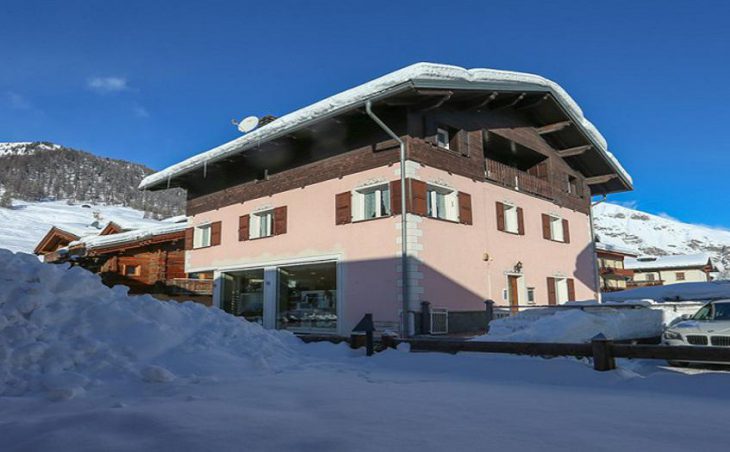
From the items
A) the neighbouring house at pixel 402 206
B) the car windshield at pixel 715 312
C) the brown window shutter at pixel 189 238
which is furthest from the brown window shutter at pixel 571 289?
the brown window shutter at pixel 189 238

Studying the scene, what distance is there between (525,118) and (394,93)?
745 centimetres

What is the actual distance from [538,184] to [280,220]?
9146 mm

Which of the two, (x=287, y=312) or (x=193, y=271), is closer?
(x=287, y=312)

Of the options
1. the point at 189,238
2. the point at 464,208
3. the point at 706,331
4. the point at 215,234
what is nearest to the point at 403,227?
the point at 464,208

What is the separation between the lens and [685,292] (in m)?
13.5

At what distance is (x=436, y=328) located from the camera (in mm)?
12305

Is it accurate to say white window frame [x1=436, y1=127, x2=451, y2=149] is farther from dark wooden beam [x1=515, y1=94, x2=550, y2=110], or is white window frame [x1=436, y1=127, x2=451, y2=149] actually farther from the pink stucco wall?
dark wooden beam [x1=515, y1=94, x2=550, y2=110]

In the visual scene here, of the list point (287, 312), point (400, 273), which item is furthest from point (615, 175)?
point (287, 312)

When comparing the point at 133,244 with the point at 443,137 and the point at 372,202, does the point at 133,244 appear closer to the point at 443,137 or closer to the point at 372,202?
the point at 372,202

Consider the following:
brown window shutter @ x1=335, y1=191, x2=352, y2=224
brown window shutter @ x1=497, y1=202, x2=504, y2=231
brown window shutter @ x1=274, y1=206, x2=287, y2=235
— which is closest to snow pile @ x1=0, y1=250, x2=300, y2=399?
brown window shutter @ x1=335, y1=191, x2=352, y2=224

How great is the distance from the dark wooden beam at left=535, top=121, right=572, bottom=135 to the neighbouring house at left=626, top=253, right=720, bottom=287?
34.2m

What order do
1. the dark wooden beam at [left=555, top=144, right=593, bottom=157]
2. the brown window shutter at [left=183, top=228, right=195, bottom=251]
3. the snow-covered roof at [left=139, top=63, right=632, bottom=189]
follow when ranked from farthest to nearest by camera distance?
the brown window shutter at [left=183, top=228, right=195, bottom=251] → the dark wooden beam at [left=555, top=144, right=593, bottom=157] → the snow-covered roof at [left=139, top=63, right=632, bottom=189]

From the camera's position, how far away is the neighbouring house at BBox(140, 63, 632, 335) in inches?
494

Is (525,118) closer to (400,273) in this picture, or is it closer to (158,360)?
(400,273)
